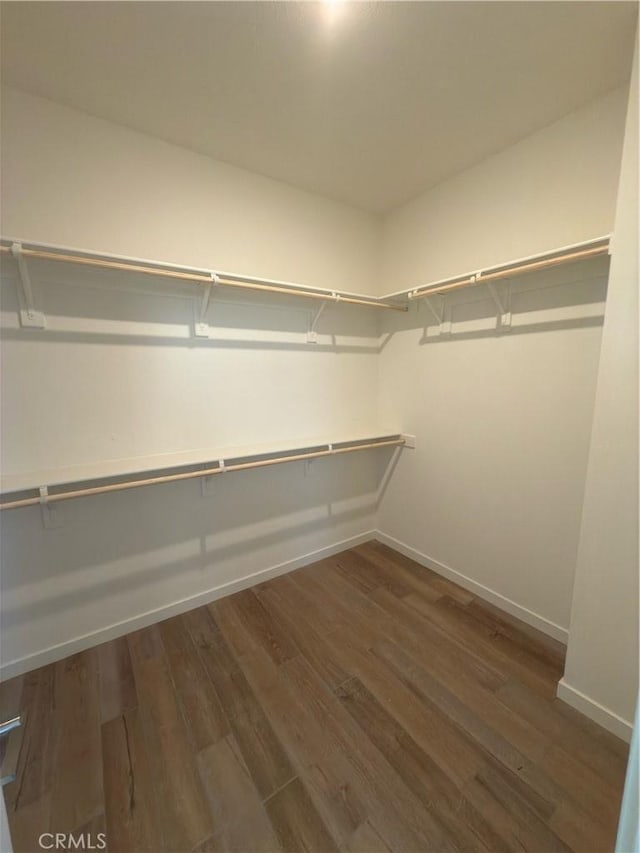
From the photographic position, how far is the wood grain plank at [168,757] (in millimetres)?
1128

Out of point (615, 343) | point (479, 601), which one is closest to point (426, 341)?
point (615, 343)

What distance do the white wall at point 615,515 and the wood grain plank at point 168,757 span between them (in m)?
1.56

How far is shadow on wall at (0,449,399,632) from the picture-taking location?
1682 millimetres

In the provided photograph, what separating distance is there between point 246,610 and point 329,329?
1.92 metres

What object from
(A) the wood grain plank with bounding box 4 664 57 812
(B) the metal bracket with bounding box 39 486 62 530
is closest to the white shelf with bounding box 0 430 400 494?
(B) the metal bracket with bounding box 39 486 62 530

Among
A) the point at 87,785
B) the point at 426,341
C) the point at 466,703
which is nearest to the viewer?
the point at 87,785

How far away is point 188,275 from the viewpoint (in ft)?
5.62

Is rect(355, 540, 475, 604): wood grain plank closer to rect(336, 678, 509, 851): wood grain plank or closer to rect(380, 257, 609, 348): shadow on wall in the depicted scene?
rect(336, 678, 509, 851): wood grain plank

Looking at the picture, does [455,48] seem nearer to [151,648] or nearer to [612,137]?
→ [612,137]

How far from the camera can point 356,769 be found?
129 centimetres

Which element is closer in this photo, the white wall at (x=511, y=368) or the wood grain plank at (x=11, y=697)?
the wood grain plank at (x=11, y=697)

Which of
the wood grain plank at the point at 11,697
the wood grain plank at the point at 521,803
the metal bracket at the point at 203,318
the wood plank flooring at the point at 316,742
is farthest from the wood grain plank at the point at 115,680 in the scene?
the metal bracket at the point at 203,318

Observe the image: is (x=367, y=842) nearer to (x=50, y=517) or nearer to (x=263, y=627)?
(x=263, y=627)

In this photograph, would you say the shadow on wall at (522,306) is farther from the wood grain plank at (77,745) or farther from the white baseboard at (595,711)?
the wood grain plank at (77,745)
